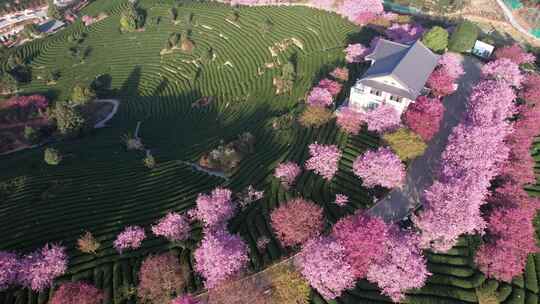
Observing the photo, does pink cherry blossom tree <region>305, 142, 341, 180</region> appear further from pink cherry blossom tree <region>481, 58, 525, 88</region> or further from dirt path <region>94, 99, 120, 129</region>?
dirt path <region>94, 99, 120, 129</region>

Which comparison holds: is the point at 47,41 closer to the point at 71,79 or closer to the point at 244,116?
the point at 71,79

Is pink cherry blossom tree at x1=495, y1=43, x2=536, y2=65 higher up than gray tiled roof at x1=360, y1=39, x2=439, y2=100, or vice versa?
pink cherry blossom tree at x1=495, y1=43, x2=536, y2=65

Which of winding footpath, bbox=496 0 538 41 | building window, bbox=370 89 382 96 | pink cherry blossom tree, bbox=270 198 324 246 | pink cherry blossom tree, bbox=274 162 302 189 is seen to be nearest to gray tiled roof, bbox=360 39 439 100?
building window, bbox=370 89 382 96

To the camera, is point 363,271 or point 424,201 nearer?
point 363,271

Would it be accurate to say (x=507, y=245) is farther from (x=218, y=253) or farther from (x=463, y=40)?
(x=463, y=40)

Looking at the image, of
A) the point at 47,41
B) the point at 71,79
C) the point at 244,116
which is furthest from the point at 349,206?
the point at 47,41

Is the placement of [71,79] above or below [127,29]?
below

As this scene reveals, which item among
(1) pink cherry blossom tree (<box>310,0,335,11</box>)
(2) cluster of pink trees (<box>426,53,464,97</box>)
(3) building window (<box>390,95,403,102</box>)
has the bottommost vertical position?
(3) building window (<box>390,95,403,102</box>)
